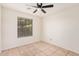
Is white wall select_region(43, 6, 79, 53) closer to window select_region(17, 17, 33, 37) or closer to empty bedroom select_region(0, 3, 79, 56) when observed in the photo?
empty bedroom select_region(0, 3, 79, 56)

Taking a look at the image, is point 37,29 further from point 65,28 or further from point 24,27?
point 65,28

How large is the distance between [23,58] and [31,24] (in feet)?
13.9

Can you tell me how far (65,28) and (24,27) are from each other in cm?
269

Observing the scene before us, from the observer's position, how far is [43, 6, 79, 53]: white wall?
3013mm

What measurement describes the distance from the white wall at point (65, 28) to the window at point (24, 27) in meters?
1.38

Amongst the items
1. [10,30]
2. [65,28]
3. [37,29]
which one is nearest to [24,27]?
[10,30]

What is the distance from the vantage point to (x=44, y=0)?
557 mm

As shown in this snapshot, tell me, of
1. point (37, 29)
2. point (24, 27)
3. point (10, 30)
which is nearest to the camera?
point (10, 30)

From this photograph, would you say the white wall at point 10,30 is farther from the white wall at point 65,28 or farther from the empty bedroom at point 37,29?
the white wall at point 65,28

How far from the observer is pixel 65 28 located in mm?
3447

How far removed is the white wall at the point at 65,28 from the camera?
3013 millimetres

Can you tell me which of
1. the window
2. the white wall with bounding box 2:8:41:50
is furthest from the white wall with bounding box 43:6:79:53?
the white wall with bounding box 2:8:41:50

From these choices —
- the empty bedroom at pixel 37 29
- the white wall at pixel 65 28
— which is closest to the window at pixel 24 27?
the empty bedroom at pixel 37 29

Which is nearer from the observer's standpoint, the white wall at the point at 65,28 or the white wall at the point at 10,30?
the white wall at the point at 65,28
